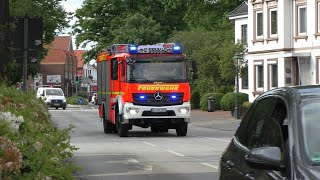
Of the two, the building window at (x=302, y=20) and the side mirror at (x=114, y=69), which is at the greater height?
the building window at (x=302, y=20)

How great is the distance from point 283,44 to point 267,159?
39.3 m

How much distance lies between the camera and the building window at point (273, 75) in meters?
45.8

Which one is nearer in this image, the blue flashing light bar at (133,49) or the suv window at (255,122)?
the suv window at (255,122)

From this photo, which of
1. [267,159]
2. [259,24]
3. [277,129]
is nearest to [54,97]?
[259,24]

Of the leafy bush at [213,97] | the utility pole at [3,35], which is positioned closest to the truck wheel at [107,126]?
the utility pole at [3,35]

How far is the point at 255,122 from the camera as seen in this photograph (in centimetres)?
631

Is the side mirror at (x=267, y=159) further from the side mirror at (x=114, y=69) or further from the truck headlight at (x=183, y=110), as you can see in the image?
the side mirror at (x=114, y=69)

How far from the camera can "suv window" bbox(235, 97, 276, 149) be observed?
6027 millimetres

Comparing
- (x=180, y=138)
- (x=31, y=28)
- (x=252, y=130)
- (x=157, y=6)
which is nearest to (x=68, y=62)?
(x=157, y=6)

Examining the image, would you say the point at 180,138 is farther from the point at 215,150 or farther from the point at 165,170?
the point at 165,170

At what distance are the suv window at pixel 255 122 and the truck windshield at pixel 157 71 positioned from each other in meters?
18.1

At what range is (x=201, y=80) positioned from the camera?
5600 centimetres

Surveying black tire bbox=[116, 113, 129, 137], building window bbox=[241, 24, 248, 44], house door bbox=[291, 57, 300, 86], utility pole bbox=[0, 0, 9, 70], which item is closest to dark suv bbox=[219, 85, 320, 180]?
utility pole bbox=[0, 0, 9, 70]

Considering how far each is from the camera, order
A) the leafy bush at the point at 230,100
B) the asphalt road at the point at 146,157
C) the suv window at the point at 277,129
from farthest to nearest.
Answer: the leafy bush at the point at 230,100, the asphalt road at the point at 146,157, the suv window at the point at 277,129
